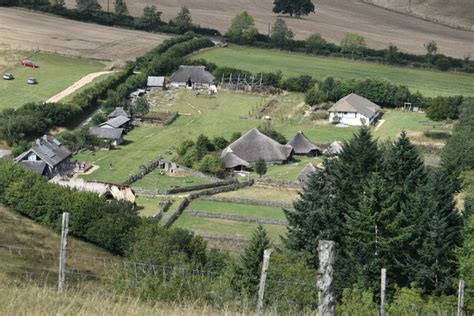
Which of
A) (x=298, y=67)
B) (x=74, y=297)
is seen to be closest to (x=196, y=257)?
(x=74, y=297)

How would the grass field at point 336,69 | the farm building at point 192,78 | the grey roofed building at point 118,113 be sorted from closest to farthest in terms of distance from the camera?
the grey roofed building at point 118,113 < the farm building at point 192,78 < the grass field at point 336,69

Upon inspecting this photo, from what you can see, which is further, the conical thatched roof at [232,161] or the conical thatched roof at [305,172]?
the conical thatched roof at [232,161]

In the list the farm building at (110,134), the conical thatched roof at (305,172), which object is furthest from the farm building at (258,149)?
the farm building at (110,134)

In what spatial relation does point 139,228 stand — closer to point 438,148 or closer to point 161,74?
point 438,148

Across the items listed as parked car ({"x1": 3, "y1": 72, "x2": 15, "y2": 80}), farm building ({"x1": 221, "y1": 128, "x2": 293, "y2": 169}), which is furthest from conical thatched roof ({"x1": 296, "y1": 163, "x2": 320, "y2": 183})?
parked car ({"x1": 3, "y1": 72, "x2": 15, "y2": 80})

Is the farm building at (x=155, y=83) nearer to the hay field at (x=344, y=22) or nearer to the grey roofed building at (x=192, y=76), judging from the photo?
the grey roofed building at (x=192, y=76)

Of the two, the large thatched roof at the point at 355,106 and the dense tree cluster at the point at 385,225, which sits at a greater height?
the dense tree cluster at the point at 385,225

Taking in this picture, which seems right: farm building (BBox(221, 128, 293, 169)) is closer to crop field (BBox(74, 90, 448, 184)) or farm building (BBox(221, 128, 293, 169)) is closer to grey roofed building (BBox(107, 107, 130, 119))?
crop field (BBox(74, 90, 448, 184))

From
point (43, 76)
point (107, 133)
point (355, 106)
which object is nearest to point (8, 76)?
point (43, 76)
